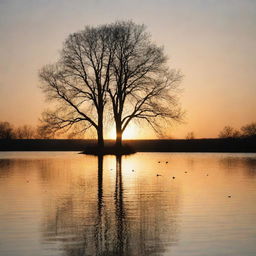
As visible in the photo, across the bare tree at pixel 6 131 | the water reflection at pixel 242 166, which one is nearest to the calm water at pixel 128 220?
the water reflection at pixel 242 166

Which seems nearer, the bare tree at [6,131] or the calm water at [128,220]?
the calm water at [128,220]

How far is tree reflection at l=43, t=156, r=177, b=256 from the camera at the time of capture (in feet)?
29.8

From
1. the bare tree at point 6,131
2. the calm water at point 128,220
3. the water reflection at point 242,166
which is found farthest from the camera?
the bare tree at point 6,131

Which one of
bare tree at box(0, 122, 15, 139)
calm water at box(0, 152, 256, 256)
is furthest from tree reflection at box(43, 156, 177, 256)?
bare tree at box(0, 122, 15, 139)

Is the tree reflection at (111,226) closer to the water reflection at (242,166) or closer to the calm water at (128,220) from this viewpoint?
the calm water at (128,220)

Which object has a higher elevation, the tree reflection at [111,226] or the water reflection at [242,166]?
the water reflection at [242,166]

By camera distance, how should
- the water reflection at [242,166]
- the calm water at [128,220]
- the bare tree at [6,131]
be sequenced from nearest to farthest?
the calm water at [128,220], the water reflection at [242,166], the bare tree at [6,131]

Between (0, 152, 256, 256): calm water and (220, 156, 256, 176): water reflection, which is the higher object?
(220, 156, 256, 176): water reflection

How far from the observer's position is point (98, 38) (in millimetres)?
56812

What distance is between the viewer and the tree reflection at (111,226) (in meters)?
9.09

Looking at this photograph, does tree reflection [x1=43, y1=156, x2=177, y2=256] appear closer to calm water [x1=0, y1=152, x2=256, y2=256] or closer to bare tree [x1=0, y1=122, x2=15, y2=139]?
calm water [x1=0, y1=152, x2=256, y2=256]

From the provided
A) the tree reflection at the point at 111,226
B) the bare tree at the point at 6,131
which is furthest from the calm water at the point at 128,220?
the bare tree at the point at 6,131

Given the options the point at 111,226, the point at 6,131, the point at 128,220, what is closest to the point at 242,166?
the point at 128,220

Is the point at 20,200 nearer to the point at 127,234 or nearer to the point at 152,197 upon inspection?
the point at 152,197
